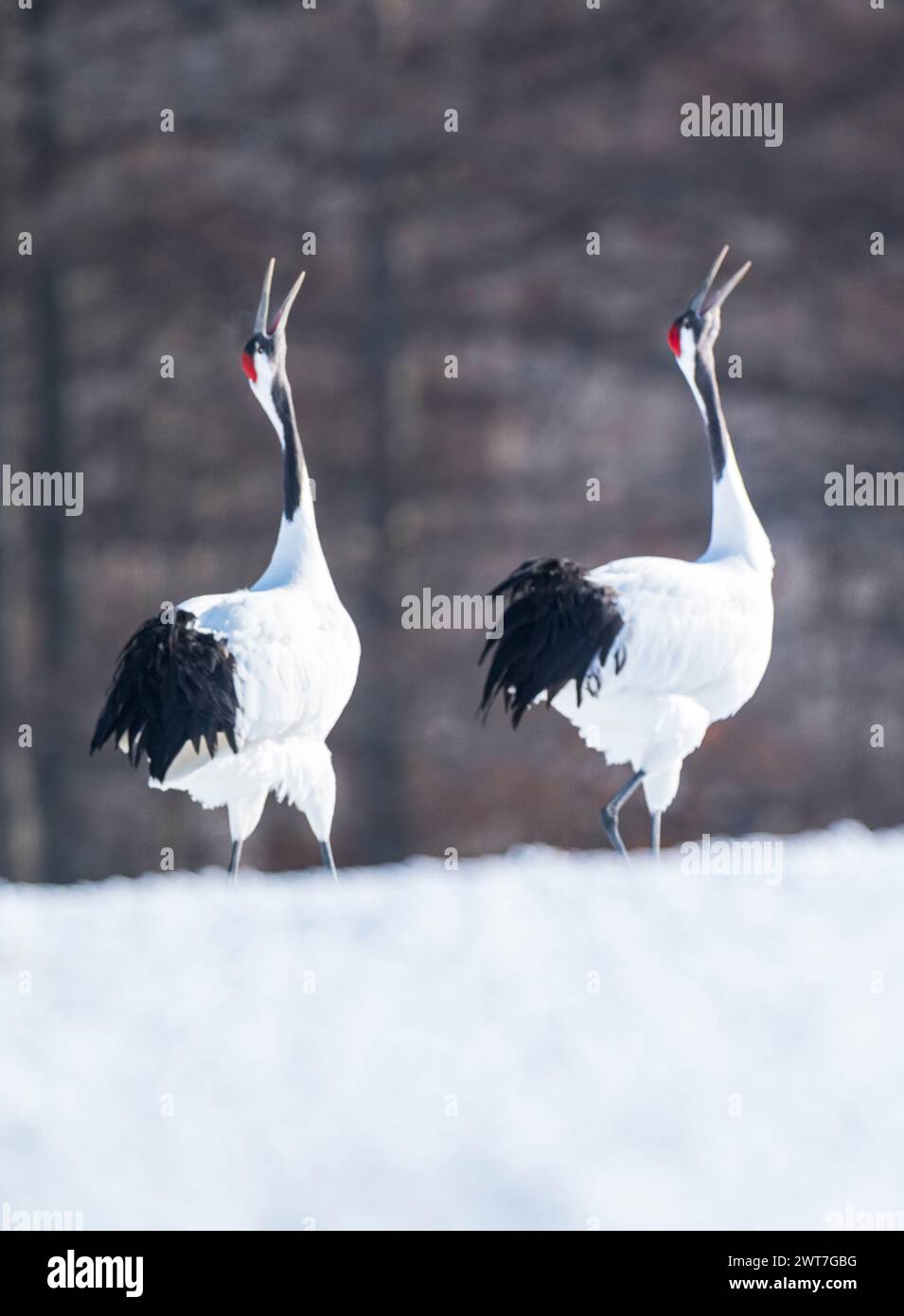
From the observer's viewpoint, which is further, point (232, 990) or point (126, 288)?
point (126, 288)

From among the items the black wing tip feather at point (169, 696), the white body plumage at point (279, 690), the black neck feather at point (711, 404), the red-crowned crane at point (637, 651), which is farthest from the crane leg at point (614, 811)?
the black wing tip feather at point (169, 696)

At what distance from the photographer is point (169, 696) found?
429 centimetres

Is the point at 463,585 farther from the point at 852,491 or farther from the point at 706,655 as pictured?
the point at 706,655

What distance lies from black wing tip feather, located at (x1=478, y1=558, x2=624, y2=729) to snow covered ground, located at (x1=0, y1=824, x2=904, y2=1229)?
555 mm

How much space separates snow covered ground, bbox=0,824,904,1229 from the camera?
2547 millimetres

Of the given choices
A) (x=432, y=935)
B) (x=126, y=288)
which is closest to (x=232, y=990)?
(x=432, y=935)

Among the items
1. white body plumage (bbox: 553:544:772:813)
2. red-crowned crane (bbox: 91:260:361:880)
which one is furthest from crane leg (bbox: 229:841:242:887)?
white body plumage (bbox: 553:544:772:813)

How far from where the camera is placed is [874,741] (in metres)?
7.61

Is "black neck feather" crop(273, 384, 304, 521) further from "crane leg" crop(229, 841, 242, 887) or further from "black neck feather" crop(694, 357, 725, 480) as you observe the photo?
"black neck feather" crop(694, 357, 725, 480)

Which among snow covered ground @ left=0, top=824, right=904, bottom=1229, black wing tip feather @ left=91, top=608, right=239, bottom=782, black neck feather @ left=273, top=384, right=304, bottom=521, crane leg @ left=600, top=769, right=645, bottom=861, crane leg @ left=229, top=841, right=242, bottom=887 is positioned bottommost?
snow covered ground @ left=0, top=824, right=904, bottom=1229

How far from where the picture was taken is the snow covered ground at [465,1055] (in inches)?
100

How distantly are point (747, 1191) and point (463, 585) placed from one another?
4.85 m

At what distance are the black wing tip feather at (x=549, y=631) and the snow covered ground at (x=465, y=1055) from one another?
555 mm

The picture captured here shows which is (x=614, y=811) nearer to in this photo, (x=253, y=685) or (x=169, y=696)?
(x=253, y=685)
